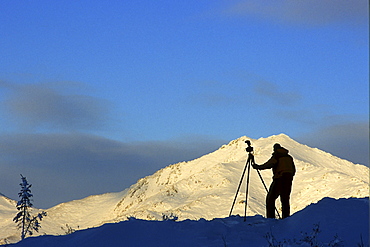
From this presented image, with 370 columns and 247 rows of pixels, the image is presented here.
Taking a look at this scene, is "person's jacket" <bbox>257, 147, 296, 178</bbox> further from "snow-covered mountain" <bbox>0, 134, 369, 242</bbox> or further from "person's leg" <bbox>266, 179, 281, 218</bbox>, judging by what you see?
"snow-covered mountain" <bbox>0, 134, 369, 242</bbox>

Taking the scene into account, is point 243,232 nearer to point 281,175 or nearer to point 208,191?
point 281,175

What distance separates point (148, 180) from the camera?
9412cm

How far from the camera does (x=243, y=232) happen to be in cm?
1304

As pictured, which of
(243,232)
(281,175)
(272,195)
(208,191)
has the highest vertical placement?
(208,191)

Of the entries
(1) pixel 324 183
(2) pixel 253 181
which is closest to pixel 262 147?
(2) pixel 253 181

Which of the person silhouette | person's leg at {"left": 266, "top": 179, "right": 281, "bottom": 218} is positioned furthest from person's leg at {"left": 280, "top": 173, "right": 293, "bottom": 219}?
person's leg at {"left": 266, "top": 179, "right": 281, "bottom": 218}

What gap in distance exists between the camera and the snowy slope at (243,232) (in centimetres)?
1204

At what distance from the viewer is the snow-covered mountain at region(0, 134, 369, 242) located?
68312 millimetres

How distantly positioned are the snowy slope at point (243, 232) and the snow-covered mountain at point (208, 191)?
164 feet

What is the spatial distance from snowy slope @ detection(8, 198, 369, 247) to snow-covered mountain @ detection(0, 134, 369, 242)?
164 ft

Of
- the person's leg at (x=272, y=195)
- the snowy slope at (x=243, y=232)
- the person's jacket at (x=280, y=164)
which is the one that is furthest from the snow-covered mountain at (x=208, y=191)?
the snowy slope at (x=243, y=232)

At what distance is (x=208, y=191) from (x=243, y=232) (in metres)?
62.0

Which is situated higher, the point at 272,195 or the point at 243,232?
the point at 272,195

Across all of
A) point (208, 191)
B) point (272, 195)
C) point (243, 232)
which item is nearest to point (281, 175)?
point (272, 195)
